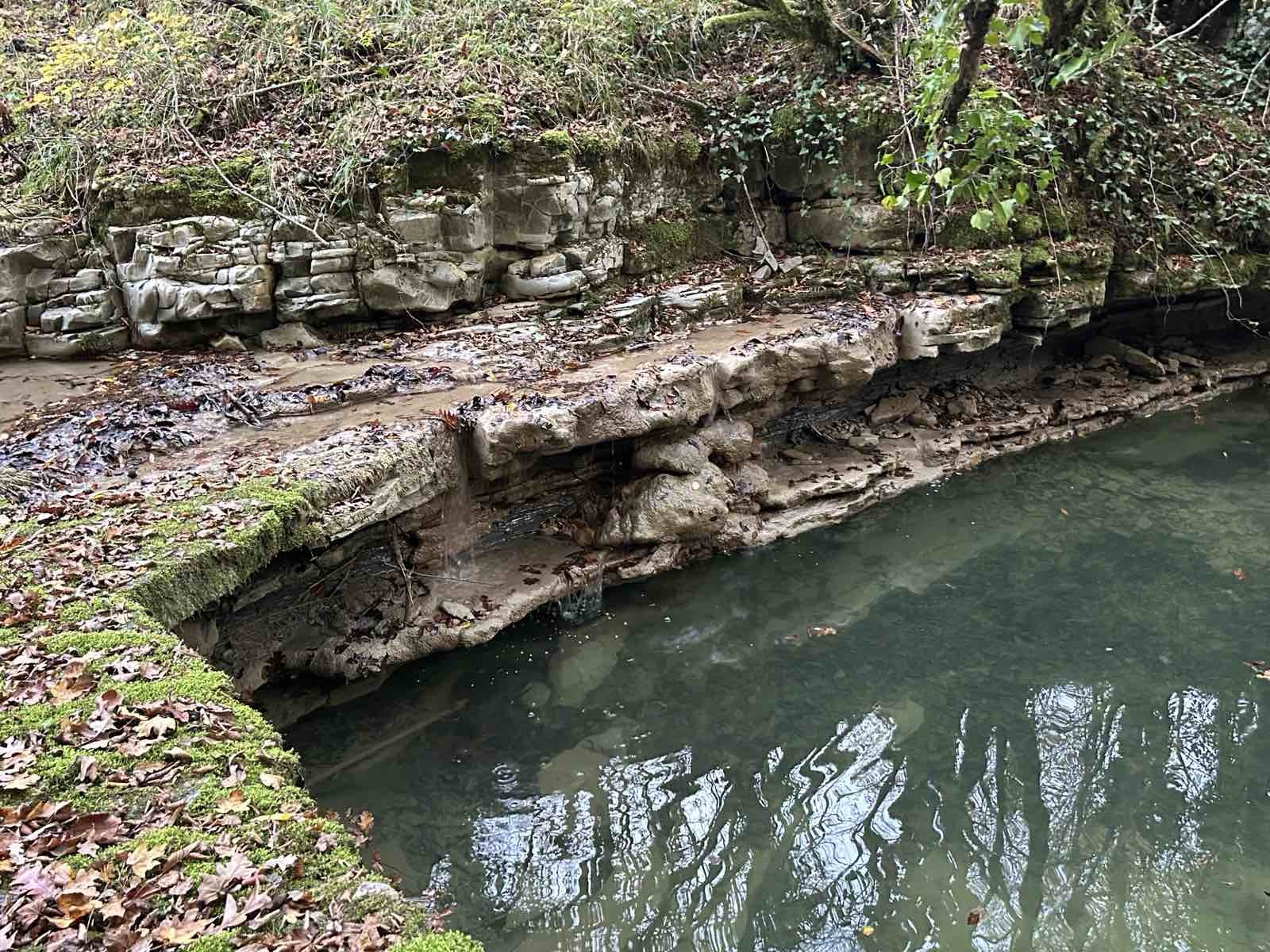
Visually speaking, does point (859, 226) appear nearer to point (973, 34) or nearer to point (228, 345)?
point (973, 34)

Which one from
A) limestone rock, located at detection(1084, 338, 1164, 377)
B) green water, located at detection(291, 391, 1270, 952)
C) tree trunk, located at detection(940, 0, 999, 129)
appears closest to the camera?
tree trunk, located at detection(940, 0, 999, 129)

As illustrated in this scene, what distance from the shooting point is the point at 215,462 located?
602 cm

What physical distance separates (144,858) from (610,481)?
580 cm

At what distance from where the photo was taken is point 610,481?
27.0 ft

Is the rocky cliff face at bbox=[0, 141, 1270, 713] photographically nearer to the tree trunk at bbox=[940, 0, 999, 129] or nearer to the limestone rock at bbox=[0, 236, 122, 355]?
the limestone rock at bbox=[0, 236, 122, 355]

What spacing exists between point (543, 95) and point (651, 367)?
158 inches

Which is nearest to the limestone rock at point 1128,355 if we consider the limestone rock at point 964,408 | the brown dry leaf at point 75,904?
the limestone rock at point 964,408

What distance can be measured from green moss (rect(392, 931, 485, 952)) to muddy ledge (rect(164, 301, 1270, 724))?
2.99 metres

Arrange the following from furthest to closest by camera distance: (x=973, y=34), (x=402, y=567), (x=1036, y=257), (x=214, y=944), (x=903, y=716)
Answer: (x=1036, y=257) < (x=402, y=567) < (x=903, y=716) < (x=973, y=34) < (x=214, y=944)

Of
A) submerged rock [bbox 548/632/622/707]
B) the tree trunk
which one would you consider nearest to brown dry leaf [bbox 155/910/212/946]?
submerged rock [bbox 548/632/622/707]

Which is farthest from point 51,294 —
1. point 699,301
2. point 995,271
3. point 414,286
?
point 995,271

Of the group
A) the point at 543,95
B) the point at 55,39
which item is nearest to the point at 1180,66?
the point at 543,95

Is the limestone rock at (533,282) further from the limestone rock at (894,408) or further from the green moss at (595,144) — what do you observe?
the limestone rock at (894,408)

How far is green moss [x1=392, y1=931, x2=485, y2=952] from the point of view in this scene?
2498 mm
